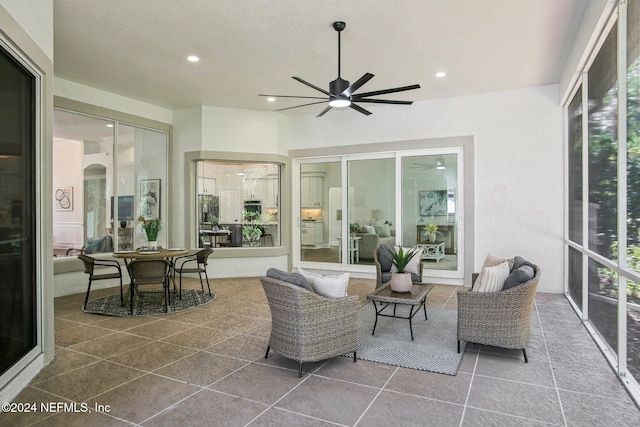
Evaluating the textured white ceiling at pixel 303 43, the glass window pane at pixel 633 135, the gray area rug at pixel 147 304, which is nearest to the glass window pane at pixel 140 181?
the textured white ceiling at pixel 303 43

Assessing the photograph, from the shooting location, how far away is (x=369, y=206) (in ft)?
24.7

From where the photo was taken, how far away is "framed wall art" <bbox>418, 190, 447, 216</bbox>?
6.88m

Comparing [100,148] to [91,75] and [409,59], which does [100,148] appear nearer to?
[91,75]

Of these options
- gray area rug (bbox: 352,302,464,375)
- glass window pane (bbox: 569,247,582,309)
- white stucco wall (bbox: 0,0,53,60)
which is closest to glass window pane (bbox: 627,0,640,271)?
gray area rug (bbox: 352,302,464,375)

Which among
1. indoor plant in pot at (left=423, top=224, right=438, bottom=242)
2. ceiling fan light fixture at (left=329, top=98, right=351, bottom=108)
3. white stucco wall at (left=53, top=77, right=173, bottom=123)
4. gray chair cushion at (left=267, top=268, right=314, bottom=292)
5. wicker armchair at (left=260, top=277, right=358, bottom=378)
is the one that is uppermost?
white stucco wall at (left=53, top=77, right=173, bottom=123)

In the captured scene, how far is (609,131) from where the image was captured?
11.3ft

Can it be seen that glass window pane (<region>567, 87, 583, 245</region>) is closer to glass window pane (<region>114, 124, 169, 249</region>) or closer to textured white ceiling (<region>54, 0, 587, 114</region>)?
textured white ceiling (<region>54, 0, 587, 114</region>)

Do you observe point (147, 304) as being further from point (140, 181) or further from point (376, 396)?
point (376, 396)

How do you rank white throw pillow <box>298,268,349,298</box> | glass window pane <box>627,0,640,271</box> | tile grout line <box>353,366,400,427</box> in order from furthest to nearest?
white throw pillow <box>298,268,349,298</box>
glass window pane <box>627,0,640,271</box>
tile grout line <box>353,366,400,427</box>

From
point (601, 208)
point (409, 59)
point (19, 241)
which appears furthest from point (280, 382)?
point (409, 59)

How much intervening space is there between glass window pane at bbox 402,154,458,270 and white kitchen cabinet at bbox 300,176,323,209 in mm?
1791

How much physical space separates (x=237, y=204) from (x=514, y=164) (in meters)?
5.14

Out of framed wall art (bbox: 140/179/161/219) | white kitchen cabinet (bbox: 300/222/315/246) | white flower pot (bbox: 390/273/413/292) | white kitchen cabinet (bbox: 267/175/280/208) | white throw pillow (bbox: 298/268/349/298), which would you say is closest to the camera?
white throw pillow (bbox: 298/268/349/298)

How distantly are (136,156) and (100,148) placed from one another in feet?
2.12
